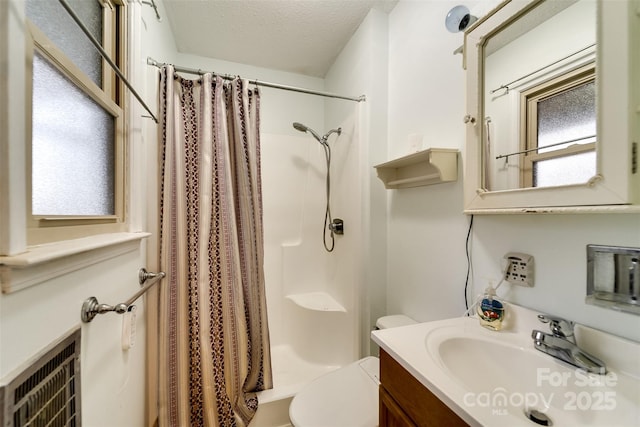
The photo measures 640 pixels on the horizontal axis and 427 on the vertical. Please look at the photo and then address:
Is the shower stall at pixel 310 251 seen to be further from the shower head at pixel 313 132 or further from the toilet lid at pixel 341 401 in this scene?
the toilet lid at pixel 341 401

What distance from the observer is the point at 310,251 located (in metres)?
2.26

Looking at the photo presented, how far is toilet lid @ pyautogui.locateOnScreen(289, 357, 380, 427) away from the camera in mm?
997

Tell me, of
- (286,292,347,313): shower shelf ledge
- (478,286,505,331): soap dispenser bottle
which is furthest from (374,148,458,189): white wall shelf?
(286,292,347,313): shower shelf ledge

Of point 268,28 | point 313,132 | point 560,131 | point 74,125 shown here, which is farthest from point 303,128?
point 560,131

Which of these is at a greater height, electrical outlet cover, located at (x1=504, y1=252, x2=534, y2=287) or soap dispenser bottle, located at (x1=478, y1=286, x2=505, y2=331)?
electrical outlet cover, located at (x1=504, y1=252, x2=534, y2=287)

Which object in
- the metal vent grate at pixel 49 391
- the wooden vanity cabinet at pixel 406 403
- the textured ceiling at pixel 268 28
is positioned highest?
the textured ceiling at pixel 268 28

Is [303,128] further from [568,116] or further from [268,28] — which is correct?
[568,116]

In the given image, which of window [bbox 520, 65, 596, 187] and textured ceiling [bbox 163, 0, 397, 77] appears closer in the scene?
window [bbox 520, 65, 596, 187]

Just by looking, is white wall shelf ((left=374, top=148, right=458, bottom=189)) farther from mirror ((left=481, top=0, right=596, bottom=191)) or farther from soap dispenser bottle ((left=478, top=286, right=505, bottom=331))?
soap dispenser bottle ((left=478, top=286, right=505, bottom=331))

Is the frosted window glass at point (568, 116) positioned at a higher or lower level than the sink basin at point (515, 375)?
higher

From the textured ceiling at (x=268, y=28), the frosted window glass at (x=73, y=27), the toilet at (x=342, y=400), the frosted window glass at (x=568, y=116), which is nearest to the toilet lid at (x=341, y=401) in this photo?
the toilet at (x=342, y=400)

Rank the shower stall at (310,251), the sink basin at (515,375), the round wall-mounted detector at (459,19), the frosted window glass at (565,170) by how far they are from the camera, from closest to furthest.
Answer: the sink basin at (515,375) < the frosted window glass at (565,170) < the round wall-mounted detector at (459,19) < the shower stall at (310,251)

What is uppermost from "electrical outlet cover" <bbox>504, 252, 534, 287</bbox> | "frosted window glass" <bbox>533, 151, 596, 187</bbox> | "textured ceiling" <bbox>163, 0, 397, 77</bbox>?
"textured ceiling" <bbox>163, 0, 397, 77</bbox>

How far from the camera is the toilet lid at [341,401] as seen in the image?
1.00 meters
